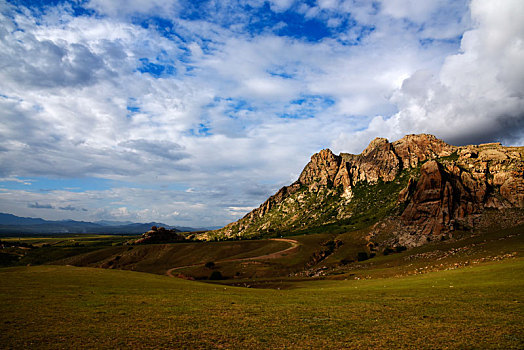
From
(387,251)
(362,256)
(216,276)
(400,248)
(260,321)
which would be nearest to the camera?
(260,321)

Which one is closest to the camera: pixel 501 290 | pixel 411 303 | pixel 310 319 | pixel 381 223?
pixel 310 319

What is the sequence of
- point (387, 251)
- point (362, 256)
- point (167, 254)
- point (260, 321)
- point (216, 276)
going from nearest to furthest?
point (260, 321) → point (216, 276) → point (387, 251) → point (362, 256) → point (167, 254)

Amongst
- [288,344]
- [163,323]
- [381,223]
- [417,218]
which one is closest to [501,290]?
[288,344]

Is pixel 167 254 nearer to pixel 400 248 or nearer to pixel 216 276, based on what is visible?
pixel 216 276

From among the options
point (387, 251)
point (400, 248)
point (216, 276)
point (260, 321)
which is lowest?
point (216, 276)

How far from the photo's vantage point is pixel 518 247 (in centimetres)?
6588

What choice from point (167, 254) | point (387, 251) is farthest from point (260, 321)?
point (167, 254)

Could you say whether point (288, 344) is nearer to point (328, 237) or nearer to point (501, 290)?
point (501, 290)

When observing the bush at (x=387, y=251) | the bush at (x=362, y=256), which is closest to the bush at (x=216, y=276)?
the bush at (x=362, y=256)

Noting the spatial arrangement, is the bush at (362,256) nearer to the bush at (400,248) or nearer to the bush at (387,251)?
the bush at (387,251)

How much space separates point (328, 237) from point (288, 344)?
504ft

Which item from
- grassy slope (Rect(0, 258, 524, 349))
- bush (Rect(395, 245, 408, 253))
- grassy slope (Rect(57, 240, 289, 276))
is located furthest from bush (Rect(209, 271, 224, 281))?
grassy slope (Rect(0, 258, 524, 349))

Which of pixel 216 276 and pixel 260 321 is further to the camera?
pixel 216 276

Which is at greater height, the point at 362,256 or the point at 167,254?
the point at 362,256
